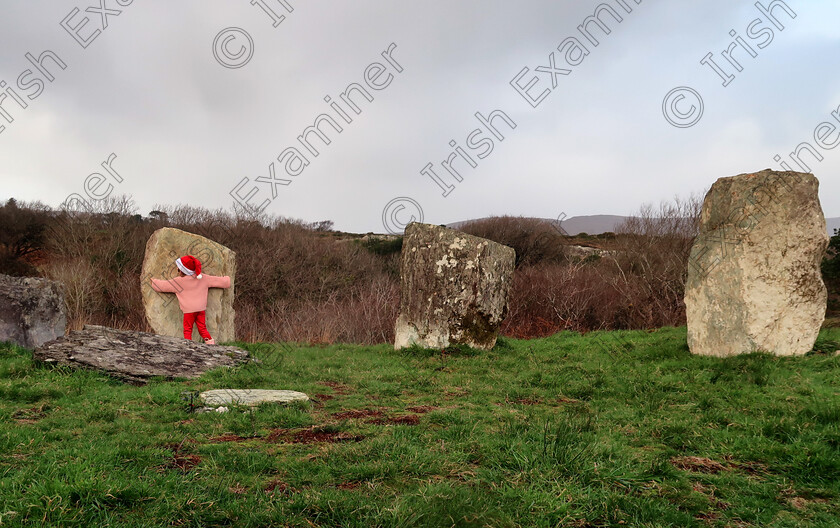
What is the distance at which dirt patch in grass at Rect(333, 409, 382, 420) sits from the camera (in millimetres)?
6664

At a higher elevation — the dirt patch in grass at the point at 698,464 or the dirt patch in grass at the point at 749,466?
the dirt patch in grass at the point at 698,464

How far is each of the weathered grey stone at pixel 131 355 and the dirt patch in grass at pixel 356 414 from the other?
3.29 m

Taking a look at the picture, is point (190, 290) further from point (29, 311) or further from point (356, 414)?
point (356, 414)

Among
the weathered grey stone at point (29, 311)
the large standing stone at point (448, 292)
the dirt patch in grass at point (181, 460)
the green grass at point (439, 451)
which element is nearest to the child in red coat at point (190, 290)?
the weathered grey stone at point (29, 311)

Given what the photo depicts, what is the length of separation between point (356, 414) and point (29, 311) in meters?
7.73

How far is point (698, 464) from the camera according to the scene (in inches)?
204

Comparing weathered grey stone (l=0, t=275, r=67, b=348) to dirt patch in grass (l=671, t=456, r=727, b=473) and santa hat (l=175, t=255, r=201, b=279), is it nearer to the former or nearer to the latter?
santa hat (l=175, t=255, r=201, b=279)

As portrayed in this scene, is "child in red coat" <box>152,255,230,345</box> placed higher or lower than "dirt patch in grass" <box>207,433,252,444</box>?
higher

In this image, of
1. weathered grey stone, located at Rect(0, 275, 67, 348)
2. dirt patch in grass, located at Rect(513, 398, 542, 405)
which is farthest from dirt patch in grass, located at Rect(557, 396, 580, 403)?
weathered grey stone, located at Rect(0, 275, 67, 348)

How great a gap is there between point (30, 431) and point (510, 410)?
5277mm

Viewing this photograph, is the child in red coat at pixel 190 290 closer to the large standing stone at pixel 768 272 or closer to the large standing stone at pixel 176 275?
the large standing stone at pixel 176 275

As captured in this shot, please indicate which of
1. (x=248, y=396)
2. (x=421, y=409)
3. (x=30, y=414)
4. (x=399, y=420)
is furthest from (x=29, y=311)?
(x=399, y=420)

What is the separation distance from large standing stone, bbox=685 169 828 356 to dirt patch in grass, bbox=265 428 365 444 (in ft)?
25.2

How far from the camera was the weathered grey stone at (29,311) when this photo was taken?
10383 mm
